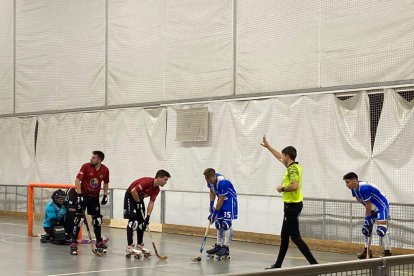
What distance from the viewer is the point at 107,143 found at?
21.6 meters

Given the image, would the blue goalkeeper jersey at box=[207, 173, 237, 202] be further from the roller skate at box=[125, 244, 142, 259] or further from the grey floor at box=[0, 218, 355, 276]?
the roller skate at box=[125, 244, 142, 259]

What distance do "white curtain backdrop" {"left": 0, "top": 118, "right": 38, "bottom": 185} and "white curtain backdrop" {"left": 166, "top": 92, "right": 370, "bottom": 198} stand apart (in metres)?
7.00

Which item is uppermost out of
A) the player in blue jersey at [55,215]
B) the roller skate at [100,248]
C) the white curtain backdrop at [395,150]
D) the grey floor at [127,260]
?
the white curtain backdrop at [395,150]

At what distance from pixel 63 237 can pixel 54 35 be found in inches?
410

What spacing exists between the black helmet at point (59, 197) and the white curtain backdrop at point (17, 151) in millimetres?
8742

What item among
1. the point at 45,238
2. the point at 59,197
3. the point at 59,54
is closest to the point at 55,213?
the point at 59,197

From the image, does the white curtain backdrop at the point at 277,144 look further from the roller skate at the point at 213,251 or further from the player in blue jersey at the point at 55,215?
the player in blue jersey at the point at 55,215

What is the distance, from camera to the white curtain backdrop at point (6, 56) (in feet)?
84.0

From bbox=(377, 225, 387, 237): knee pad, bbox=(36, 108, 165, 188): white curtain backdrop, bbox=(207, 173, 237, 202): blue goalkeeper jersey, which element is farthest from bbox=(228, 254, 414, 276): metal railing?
bbox=(36, 108, 165, 188): white curtain backdrop

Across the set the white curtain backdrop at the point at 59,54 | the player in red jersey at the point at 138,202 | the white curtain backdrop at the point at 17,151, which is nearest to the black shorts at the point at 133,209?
the player in red jersey at the point at 138,202

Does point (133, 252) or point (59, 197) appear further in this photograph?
point (59, 197)

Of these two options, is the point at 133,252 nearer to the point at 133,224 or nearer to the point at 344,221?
the point at 133,224

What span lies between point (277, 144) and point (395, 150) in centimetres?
319

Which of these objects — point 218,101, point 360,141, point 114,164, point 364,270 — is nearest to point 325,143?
point 360,141
